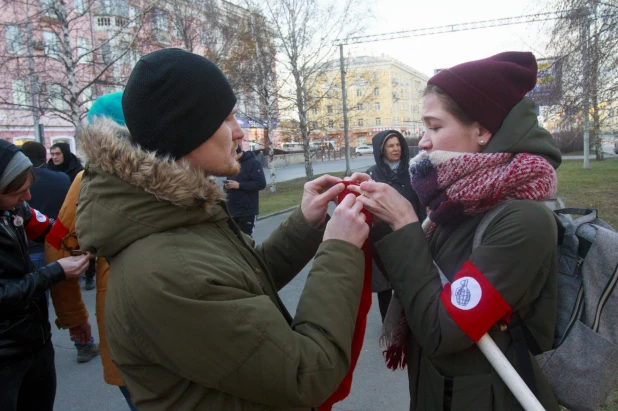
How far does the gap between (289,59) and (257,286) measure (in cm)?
2067

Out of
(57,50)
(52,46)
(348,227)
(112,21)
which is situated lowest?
(348,227)

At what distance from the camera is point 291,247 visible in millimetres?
1898

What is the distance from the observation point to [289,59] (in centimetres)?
2075

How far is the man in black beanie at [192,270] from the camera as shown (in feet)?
3.72

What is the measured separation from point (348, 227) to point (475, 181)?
0.44 metres

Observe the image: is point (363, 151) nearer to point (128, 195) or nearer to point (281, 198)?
point (281, 198)

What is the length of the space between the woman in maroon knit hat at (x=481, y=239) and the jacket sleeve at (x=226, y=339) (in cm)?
42

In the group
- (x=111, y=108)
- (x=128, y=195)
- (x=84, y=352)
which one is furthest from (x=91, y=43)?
(x=128, y=195)

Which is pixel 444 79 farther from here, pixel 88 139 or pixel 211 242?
pixel 88 139

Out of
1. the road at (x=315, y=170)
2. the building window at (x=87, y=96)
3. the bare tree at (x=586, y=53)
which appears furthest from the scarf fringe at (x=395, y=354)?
the road at (x=315, y=170)

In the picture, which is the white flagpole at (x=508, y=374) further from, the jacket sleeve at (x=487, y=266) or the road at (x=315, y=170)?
the road at (x=315, y=170)

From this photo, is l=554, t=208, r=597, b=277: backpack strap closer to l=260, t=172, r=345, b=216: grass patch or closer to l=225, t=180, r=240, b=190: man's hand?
l=225, t=180, r=240, b=190: man's hand

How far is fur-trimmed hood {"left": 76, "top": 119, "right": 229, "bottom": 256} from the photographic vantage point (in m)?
1.23

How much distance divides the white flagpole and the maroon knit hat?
0.72 m
